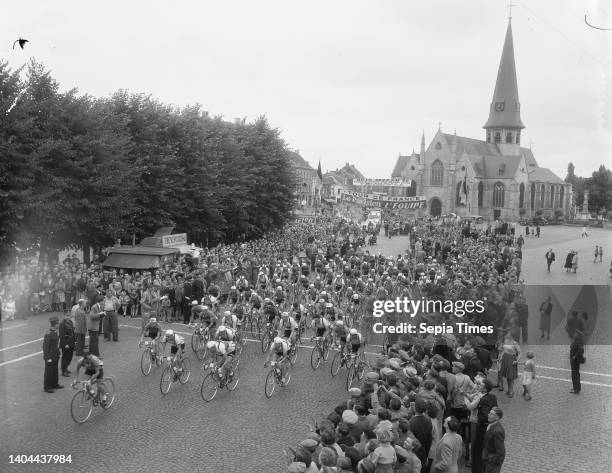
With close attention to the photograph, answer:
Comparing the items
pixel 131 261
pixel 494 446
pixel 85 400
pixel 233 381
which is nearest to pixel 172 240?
pixel 131 261

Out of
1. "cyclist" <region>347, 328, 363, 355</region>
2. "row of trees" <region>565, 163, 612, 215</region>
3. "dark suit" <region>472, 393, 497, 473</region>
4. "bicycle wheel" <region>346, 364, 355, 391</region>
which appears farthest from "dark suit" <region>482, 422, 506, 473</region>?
"row of trees" <region>565, 163, 612, 215</region>

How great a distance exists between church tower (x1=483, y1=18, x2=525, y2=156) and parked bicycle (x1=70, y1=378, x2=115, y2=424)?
110 meters

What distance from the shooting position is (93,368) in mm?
12625

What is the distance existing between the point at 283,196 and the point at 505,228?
20.4 metres

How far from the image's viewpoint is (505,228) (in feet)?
184

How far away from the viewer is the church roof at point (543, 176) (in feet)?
388

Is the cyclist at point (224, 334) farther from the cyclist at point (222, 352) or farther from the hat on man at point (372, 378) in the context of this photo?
the hat on man at point (372, 378)

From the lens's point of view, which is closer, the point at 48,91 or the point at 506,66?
the point at 48,91

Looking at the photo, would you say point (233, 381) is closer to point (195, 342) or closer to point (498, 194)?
point (195, 342)

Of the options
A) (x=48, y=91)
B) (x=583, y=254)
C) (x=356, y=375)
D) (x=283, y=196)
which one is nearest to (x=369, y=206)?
(x=283, y=196)

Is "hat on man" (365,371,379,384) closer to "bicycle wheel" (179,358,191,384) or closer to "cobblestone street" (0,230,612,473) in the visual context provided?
"cobblestone street" (0,230,612,473)

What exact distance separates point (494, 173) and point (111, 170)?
92.9 metres

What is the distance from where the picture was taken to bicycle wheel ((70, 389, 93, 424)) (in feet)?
40.4

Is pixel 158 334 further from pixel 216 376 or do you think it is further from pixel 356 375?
pixel 356 375
